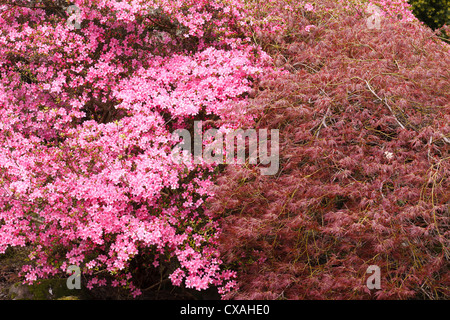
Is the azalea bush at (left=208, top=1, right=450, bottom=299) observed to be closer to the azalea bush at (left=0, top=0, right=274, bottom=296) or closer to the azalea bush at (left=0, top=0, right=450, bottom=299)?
the azalea bush at (left=0, top=0, right=450, bottom=299)

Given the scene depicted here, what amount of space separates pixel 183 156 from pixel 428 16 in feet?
36.5

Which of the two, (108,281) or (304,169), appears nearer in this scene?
(304,169)

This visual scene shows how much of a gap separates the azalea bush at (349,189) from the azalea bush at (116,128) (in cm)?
43

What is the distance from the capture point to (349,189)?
11.6ft

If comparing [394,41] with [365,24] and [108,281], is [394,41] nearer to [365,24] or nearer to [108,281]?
[365,24]

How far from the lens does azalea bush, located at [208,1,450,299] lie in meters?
3.28

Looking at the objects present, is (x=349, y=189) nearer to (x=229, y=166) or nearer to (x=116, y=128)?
(x=229, y=166)

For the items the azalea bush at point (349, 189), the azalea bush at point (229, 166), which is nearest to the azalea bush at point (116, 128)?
the azalea bush at point (229, 166)

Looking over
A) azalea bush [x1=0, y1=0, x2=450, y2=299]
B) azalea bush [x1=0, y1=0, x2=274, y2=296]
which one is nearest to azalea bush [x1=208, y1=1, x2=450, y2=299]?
azalea bush [x1=0, y1=0, x2=450, y2=299]

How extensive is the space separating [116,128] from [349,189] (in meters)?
2.49

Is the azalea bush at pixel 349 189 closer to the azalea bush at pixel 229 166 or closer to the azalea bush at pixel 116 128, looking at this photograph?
the azalea bush at pixel 229 166

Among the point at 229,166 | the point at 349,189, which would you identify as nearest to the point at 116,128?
the point at 229,166
